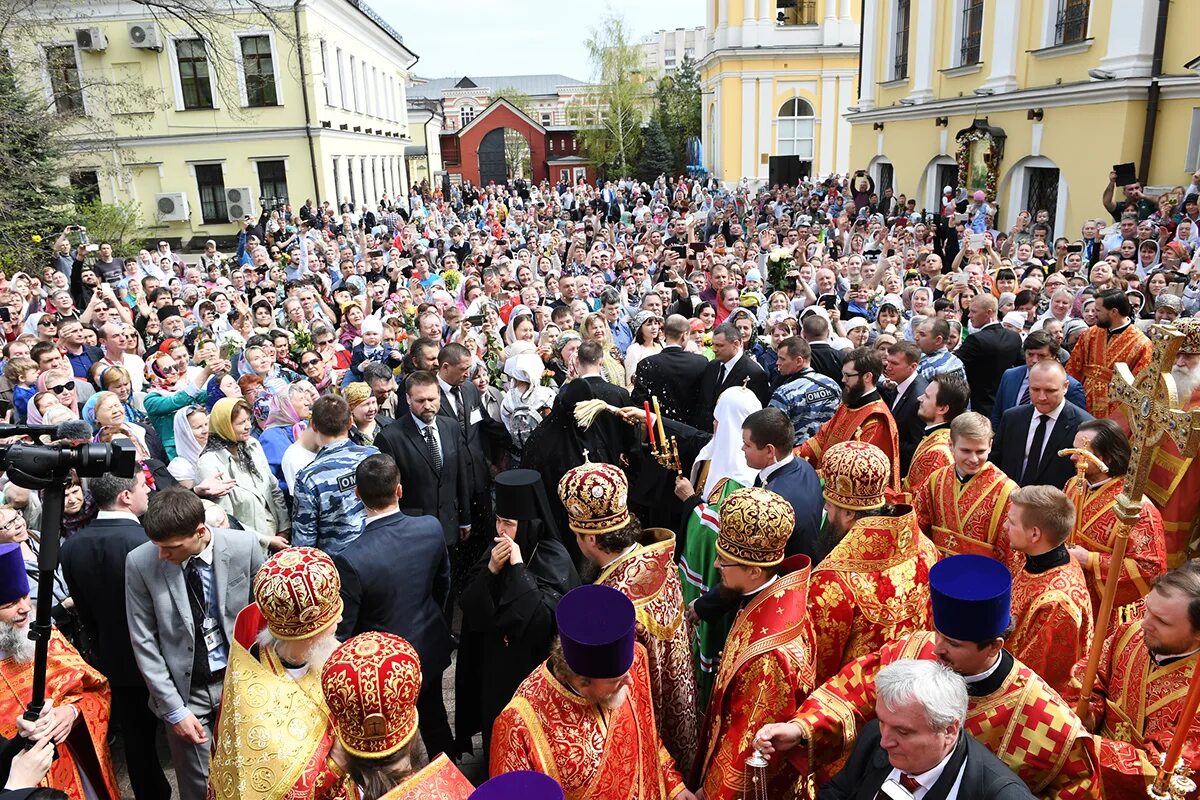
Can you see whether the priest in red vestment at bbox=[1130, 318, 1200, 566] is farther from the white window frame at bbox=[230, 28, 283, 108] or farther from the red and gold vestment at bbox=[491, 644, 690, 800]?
the white window frame at bbox=[230, 28, 283, 108]

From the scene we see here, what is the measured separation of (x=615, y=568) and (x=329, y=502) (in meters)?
2.08

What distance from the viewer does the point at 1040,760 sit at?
244 centimetres

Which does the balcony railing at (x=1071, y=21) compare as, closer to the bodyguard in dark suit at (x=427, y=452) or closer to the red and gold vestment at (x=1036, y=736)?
the bodyguard in dark suit at (x=427, y=452)

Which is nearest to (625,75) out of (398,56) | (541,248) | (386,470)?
(398,56)

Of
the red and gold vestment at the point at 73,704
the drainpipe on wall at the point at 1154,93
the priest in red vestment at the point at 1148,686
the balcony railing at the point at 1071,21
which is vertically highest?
the balcony railing at the point at 1071,21

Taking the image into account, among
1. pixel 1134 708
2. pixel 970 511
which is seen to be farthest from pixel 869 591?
pixel 970 511

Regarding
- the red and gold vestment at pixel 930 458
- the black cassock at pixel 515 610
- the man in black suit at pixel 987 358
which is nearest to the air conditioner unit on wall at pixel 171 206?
the man in black suit at pixel 987 358

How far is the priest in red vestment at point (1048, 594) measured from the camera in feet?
10.3

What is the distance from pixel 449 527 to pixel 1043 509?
3.61 metres

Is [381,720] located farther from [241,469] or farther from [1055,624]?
[241,469]

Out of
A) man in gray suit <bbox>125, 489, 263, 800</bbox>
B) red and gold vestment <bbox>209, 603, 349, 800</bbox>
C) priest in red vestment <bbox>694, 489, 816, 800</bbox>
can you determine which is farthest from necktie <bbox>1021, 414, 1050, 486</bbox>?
man in gray suit <bbox>125, 489, 263, 800</bbox>

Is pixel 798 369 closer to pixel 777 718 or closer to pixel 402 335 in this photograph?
pixel 777 718

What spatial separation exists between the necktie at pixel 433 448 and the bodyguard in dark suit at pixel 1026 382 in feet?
13.3

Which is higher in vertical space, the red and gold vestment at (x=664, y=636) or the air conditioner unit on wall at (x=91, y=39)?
the air conditioner unit on wall at (x=91, y=39)
